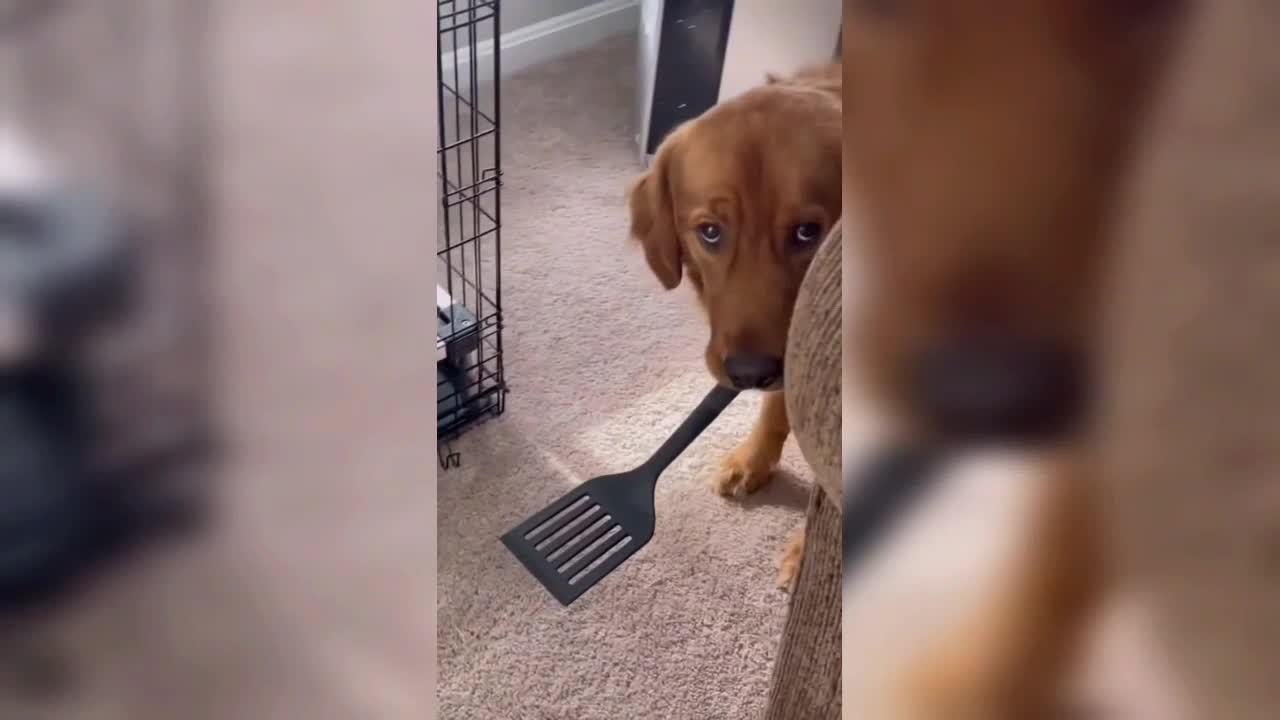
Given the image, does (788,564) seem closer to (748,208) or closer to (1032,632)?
(748,208)

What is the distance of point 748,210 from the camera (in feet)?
1.53

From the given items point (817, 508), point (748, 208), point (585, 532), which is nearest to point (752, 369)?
point (817, 508)

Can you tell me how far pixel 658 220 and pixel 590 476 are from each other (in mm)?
482

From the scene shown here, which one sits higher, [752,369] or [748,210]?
[748,210]

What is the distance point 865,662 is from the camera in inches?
5.5

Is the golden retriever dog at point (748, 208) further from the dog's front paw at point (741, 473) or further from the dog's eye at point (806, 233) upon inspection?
the dog's front paw at point (741, 473)

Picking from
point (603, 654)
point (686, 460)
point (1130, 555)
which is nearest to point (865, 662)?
point (1130, 555)

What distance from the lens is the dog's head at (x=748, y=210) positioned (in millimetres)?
353

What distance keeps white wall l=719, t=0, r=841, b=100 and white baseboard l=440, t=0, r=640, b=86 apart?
0.47 m

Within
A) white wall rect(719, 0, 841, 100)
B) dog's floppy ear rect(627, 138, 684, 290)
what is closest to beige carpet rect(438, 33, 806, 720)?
dog's floppy ear rect(627, 138, 684, 290)

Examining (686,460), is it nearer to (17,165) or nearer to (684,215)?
(684,215)

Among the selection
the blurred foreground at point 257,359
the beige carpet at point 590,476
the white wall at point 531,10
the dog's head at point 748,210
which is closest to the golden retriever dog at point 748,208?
the dog's head at point 748,210

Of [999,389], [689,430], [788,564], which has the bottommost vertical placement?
[788,564]

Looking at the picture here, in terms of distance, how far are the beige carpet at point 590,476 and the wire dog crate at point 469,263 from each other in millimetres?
29
